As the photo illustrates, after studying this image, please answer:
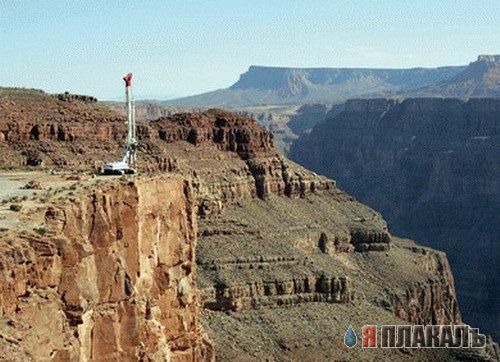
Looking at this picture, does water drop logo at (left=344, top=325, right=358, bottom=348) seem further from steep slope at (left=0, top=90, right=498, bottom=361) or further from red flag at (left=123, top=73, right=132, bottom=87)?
red flag at (left=123, top=73, right=132, bottom=87)

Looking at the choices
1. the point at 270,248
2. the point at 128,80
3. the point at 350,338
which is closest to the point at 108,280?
the point at 128,80

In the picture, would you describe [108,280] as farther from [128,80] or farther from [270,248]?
[270,248]

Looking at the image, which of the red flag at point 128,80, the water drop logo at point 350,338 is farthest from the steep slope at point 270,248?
the red flag at point 128,80

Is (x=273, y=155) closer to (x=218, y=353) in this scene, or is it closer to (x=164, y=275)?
(x=218, y=353)

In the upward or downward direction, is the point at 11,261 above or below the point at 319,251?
above

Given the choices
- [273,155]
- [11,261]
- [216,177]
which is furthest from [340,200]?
[11,261]

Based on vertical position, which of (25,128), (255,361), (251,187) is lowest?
(255,361)
